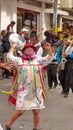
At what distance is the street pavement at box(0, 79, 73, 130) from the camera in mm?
8211

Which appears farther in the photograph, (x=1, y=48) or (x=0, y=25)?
(x=0, y=25)

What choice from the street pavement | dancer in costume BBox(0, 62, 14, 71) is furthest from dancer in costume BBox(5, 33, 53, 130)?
the street pavement

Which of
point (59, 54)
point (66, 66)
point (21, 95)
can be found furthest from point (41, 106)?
point (59, 54)

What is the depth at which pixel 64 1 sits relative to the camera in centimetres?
3616

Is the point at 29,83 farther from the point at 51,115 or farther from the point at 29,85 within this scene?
the point at 51,115

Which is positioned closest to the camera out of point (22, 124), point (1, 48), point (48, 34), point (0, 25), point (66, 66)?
point (22, 124)

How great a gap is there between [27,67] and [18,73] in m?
0.19

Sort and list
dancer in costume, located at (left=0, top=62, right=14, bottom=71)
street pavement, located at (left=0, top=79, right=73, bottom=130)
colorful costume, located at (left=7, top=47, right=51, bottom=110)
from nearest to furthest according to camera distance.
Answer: dancer in costume, located at (left=0, top=62, right=14, bottom=71)
colorful costume, located at (left=7, top=47, right=51, bottom=110)
street pavement, located at (left=0, top=79, right=73, bottom=130)

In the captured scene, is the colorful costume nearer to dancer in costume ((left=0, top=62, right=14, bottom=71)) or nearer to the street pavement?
dancer in costume ((left=0, top=62, right=14, bottom=71))

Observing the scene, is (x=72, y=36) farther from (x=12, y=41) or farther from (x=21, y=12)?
(x=21, y=12)

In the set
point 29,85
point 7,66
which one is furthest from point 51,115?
point 7,66

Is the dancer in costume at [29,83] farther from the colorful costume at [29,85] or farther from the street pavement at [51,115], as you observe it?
the street pavement at [51,115]

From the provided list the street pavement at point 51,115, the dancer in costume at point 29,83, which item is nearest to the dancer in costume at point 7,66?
the dancer in costume at point 29,83

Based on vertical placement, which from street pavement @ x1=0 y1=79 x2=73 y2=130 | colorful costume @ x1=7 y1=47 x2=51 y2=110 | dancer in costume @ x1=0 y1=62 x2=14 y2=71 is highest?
dancer in costume @ x1=0 y1=62 x2=14 y2=71
